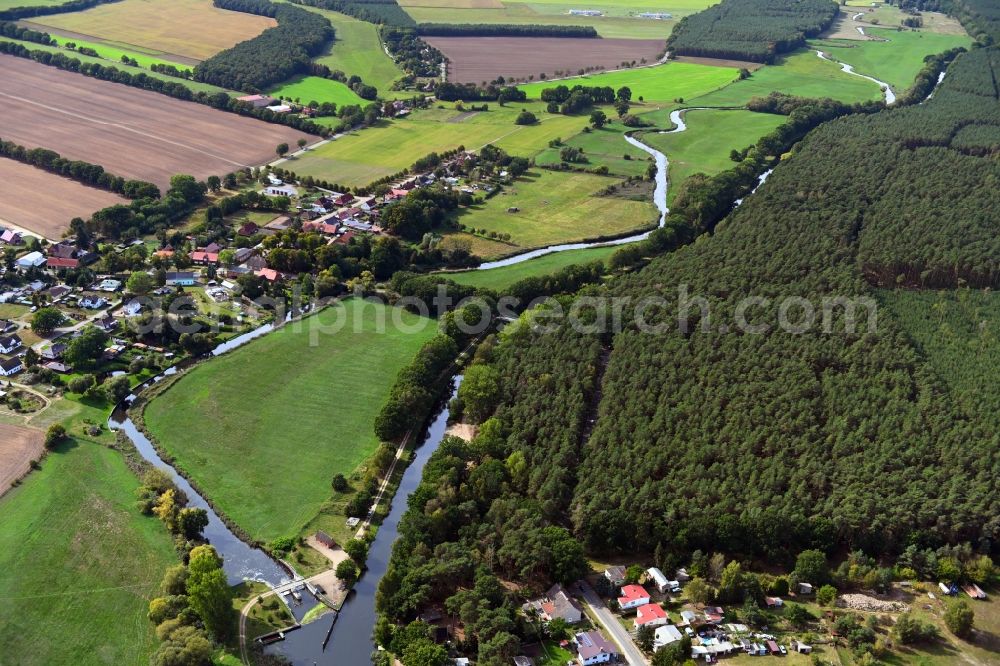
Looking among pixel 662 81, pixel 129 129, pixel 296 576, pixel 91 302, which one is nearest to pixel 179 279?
pixel 91 302

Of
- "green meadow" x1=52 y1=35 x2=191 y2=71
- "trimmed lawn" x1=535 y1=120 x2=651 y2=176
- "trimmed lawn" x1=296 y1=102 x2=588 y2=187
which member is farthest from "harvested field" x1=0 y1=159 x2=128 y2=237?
"trimmed lawn" x1=535 y1=120 x2=651 y2=176

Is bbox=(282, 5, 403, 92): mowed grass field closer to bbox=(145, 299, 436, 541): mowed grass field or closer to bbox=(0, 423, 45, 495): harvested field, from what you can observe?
bbox=(145, 299, 436, 541): mowed grass field

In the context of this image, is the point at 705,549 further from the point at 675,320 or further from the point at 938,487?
the point at 675,320

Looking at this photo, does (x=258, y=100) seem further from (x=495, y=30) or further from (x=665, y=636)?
(x=665, y=636)

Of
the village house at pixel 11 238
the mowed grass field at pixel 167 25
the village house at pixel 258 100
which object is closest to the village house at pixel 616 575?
the village house at pixel 11 238

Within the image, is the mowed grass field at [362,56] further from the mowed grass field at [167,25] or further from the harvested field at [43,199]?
the harvested field at [43,199]

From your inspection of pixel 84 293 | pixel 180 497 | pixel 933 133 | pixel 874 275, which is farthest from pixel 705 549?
pixel 933 133
